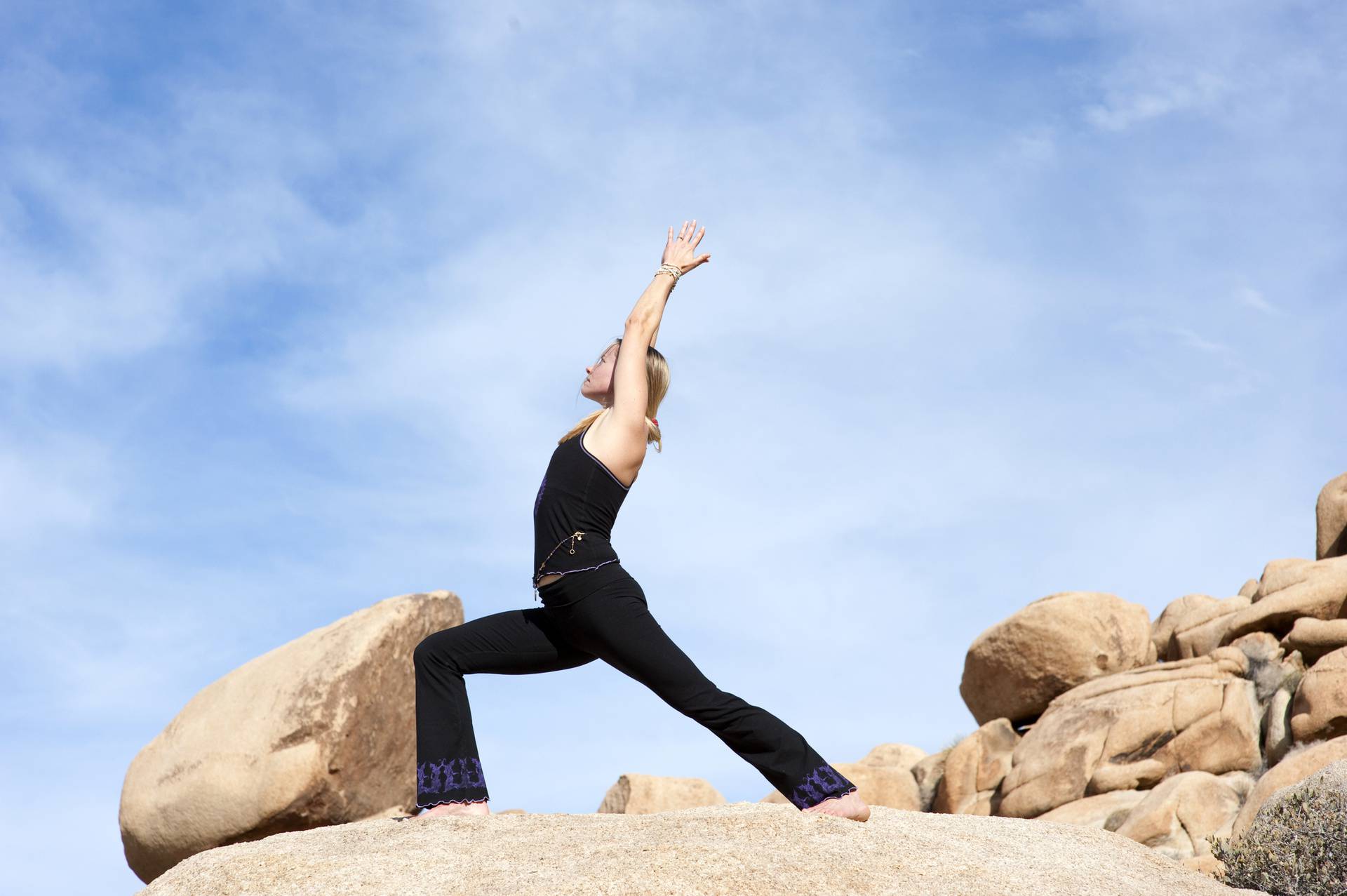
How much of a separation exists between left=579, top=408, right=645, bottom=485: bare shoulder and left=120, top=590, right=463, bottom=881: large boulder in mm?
8591

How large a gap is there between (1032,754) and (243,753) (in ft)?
A: 33.0

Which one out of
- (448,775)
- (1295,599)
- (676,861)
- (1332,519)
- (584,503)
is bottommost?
(676,861)

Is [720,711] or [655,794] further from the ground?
[655,794]

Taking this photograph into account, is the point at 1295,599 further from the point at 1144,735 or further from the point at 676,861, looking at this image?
the point at 676,861

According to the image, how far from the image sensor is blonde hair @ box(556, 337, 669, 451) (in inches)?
258

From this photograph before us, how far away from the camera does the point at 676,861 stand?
19.4 ft

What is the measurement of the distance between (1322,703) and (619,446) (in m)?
11.4

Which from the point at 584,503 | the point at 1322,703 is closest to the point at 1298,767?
the point at 1322,703

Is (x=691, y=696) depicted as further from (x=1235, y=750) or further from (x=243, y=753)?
(x=1235, y=750)

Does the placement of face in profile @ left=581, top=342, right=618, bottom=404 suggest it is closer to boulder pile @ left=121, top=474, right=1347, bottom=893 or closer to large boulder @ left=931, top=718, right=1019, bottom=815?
boulder pile @ left=121, top=474, right=1347, bottom=893

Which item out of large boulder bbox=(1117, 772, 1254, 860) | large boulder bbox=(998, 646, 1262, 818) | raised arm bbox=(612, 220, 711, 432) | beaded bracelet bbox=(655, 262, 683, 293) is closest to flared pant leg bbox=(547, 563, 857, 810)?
raised arm bbox=(612, 220, 711, 432)

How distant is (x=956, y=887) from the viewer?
238 inches

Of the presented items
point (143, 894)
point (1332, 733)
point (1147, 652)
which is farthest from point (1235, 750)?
point (143, 894)

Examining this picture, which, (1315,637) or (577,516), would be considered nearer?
(577,516)
